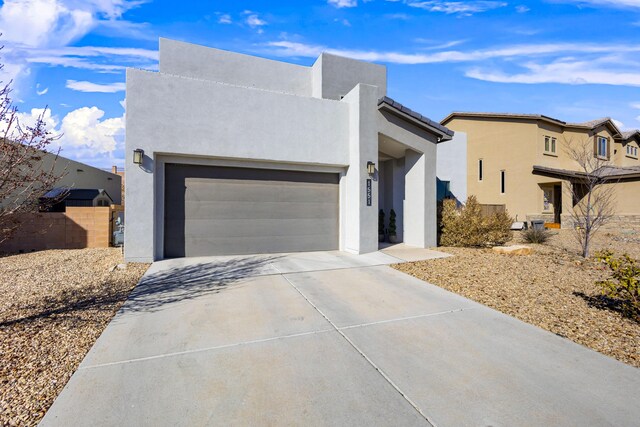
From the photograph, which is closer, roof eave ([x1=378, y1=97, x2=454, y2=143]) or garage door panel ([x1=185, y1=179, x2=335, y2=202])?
garage door panel ([x1=185, y1=179, x2=335, y2=202])

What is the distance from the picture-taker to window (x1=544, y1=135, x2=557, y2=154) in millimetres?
20281

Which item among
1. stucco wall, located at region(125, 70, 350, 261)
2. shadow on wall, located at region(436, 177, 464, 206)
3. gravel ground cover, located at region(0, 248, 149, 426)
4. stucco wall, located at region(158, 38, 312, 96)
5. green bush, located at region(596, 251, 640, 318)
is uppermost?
stucco wall, located at region(158, 38, 312, 96)

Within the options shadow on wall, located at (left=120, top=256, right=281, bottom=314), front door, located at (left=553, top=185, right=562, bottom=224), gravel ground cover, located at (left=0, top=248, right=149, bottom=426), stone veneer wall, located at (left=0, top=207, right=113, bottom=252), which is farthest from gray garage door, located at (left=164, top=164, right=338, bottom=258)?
front door, located at (left=553, top=185, right=562, bottom=224)

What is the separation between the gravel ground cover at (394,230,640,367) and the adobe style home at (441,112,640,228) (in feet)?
33.7

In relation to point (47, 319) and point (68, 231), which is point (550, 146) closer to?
point (47, 319)

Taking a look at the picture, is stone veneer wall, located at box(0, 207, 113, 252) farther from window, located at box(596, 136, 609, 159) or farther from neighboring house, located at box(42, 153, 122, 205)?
window, located at box(596, 136, 609, 159)

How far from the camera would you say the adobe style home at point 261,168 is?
312 inches

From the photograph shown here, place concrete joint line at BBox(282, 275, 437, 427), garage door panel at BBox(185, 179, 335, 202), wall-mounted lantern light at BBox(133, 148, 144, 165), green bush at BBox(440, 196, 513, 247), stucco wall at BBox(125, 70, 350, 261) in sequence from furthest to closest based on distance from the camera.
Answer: green bush at BBox(440, 196, 513, 247) → garage door panel at BBox(185, 179, 335, 202) → stucco wall at BBox(125, 70, 350, 261) → wall-mounted lantern light at BBox(133, 148, 144, 165) → concrete joint line at BBox(282, 275, 437, 427)

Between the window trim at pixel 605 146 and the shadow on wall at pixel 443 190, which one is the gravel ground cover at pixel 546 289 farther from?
the window trim at pixel 605 146

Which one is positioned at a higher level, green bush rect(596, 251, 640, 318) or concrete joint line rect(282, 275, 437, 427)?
green bush rect(596, 251, 640, 318)

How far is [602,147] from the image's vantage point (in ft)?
75.0

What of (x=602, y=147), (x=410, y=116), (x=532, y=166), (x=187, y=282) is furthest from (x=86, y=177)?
(x=602, y=147)

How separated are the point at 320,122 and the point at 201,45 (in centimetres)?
631

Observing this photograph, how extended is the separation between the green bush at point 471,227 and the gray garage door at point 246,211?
12.5 ft
